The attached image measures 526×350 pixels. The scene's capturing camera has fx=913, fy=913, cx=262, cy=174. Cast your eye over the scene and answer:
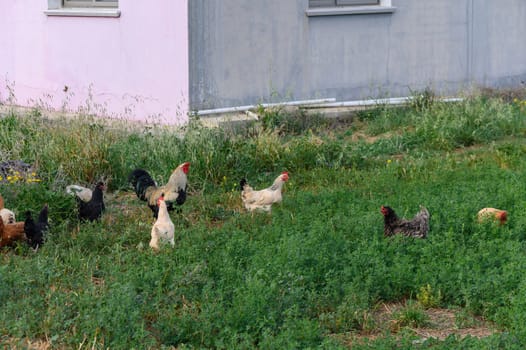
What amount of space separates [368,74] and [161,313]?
897 cm

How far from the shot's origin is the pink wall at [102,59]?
501 inches

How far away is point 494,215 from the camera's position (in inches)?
318

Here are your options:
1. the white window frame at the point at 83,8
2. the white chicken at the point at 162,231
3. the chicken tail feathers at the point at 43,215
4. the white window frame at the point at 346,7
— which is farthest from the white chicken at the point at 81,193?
the white window frame at the point at 346,7

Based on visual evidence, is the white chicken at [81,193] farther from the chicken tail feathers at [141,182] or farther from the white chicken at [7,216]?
the white chicken at [7,216]

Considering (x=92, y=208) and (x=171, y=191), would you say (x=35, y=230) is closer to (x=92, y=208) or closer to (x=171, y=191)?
(x=92, y=208)

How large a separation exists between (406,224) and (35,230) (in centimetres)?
319

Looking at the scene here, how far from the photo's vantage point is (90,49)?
45.4ft

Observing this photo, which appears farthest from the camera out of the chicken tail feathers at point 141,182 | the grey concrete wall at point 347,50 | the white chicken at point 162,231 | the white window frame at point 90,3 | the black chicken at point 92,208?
the white window frame at point 90,3

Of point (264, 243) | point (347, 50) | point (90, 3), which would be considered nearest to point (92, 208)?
point (264, 243)

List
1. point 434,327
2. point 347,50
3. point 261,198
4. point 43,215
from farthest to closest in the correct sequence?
point 347,50 < point 261,198 < point 43,215 < point 434,327

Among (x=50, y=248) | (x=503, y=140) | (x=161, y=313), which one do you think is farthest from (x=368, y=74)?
(x=161, y=313)

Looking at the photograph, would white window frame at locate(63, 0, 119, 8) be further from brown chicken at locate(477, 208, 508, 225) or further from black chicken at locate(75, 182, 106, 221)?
brown chicken at locate(477, 208, 508, 225)

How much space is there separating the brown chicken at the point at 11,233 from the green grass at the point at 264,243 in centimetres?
9

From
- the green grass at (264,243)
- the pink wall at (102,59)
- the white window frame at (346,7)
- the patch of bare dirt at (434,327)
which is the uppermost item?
the white window frame at (346,7)
